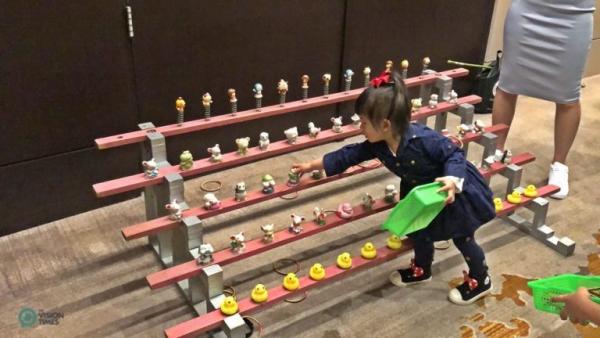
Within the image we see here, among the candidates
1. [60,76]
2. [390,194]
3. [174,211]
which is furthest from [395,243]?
[60,76]

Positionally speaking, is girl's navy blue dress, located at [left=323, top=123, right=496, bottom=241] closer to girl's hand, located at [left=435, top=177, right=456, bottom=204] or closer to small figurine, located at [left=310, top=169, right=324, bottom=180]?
girl's hand, located at [left=435, top=177, right=456, bottom=204]

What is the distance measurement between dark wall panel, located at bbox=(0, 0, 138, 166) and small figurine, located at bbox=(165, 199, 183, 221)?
577 millimetres

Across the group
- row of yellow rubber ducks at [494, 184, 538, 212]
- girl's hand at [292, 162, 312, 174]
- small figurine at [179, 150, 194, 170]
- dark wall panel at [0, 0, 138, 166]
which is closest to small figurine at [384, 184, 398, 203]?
girl's hand at [292, 162, 312, 174]

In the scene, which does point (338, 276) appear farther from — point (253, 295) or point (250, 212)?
point (250, 212)

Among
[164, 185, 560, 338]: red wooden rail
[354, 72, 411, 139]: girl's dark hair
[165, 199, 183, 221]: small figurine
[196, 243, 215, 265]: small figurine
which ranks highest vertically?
Result: [354, 72, 411, 139]: girl's dark hair

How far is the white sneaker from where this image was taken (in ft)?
7.21

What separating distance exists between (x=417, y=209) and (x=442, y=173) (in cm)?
20

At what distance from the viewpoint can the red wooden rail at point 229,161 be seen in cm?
157

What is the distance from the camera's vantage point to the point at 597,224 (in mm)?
2047

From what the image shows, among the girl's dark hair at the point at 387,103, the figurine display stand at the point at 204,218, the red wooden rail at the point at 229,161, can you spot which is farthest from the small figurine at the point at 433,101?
the girl's dark hair at the point at 387,103

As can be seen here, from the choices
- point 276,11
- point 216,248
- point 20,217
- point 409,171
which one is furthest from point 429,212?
point 20,217

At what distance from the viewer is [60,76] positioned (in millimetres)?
1815

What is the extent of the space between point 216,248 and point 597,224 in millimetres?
1346

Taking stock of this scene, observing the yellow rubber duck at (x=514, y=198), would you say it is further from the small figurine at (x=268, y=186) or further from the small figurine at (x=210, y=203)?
the small figurine at (x=210, y=203)
